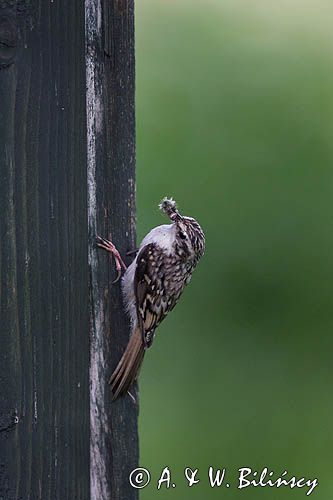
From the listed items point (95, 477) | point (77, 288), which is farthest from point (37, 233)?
point (95, 477)

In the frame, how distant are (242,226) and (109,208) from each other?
223 centimetres

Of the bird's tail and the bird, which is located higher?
the bird

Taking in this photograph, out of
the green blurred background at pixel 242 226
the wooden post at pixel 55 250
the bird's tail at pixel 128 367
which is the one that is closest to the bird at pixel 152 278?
the bird's tail at pixel 128 367

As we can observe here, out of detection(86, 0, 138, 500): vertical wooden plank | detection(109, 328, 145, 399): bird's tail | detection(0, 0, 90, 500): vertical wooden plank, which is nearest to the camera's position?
detection(0, 0, 90, 500): vertical wooden plank

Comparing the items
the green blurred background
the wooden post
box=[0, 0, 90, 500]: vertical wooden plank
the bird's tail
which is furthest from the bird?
the green blurred background

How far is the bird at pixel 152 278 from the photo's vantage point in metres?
3.43

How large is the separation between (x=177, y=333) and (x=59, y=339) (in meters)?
2.45

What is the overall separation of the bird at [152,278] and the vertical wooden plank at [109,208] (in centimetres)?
4

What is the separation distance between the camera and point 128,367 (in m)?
3.42

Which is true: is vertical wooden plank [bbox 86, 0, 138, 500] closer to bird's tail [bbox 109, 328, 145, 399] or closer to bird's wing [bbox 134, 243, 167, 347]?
bird's tail [bbox 109, 328, 145, 399]

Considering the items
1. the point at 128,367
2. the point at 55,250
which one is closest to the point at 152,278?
the point at 128,367

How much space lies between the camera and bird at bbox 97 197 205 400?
3.43 metres

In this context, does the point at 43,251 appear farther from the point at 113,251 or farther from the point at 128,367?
the point at 128,367

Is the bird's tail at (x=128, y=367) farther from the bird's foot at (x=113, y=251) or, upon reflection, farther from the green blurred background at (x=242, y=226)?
the green blurred background at (x=242, y=226)
